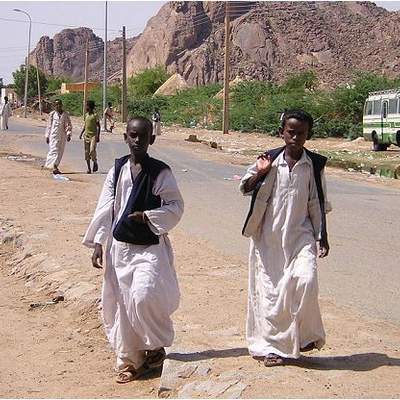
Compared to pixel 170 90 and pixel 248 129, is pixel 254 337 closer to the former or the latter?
pixel 248 129

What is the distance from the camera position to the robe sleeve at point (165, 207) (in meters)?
5.14

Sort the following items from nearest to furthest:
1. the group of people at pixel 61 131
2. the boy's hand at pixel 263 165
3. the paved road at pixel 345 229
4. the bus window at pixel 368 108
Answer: the boy's hand at pixel 263 165 → the paved road at pixel 345 229 → the group of people at pixel 61 131 → the bus window at pixel 368 108

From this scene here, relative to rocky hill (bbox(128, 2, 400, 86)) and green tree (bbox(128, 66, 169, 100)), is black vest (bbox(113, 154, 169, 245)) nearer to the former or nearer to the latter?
green tree (bbox(128, 66, 169, 100))

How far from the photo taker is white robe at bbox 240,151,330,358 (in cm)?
490

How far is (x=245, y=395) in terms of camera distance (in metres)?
4.50

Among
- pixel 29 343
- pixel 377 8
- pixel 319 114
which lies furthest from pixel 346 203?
pixel 377 8

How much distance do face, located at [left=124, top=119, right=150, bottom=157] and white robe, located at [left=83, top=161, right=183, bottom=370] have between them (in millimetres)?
100

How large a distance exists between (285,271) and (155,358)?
113 centimetres

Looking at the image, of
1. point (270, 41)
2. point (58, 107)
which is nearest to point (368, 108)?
point (58, 107)

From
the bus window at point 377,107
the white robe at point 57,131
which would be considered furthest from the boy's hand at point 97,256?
the bus window at point 377,107

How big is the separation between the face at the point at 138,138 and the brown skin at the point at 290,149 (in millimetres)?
704

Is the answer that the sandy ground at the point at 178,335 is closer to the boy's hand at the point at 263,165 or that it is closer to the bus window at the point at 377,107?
the boy's hand at the point at 263,165

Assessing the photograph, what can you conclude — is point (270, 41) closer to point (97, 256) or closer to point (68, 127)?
point (68, 127)

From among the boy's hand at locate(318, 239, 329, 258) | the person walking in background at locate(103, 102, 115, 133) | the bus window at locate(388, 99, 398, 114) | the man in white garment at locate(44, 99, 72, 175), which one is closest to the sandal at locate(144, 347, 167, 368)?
the boy's hand at locate(318, 239, 329, 258)
